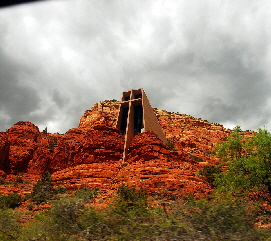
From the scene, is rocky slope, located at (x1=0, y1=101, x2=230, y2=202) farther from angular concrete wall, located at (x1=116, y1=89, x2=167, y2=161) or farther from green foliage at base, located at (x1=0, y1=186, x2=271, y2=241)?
green foliage at base, located at (x1=0, y1=186, x2=271, y2=241)

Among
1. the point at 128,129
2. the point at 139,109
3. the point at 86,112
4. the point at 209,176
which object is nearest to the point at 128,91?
the point at 139,109

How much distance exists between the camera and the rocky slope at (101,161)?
52.9 ft

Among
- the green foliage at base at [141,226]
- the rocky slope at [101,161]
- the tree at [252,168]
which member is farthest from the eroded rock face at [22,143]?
the tree at [252,168]

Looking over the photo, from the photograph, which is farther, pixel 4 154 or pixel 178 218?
pixel 4 154

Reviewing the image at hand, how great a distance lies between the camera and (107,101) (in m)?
56.1

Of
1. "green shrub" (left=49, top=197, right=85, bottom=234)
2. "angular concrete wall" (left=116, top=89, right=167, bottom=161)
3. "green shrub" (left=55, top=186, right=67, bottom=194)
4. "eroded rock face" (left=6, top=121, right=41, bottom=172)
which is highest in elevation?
"angular concrete wall" (left=116, top=89, right=167, bottom=161)

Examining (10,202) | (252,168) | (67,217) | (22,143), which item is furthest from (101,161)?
(22,143)

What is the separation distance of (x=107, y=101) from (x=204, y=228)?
50.6m

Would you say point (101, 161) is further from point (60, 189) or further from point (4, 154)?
point (4, 154)

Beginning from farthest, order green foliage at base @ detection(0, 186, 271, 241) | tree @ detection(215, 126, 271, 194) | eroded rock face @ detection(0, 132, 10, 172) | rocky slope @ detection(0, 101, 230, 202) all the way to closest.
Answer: eroded rock face @ detection(0, 132, 10, 172) < rocky slope @ detection(0, 101, 230, 202) < tree @ detection(215, 126, 271, 194) < green foliage at base @ detection(0, 186, 271, 241)

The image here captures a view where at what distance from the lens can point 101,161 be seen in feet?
71.7

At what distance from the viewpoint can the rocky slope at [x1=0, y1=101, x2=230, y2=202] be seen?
16.1 m

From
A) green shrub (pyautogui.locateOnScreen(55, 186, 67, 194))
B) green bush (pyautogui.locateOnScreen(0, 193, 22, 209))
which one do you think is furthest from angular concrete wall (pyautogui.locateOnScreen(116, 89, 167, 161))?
green bush (pyautogui.locateOnScreen(0, 193, 22, 209))

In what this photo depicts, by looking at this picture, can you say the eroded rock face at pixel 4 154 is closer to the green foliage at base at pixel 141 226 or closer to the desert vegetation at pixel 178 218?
the desert vegetation at pixel 178 218
